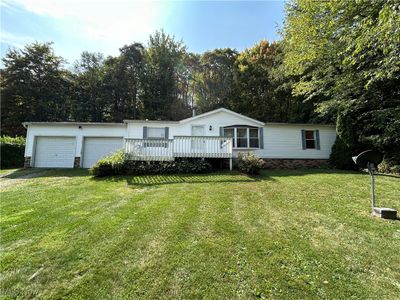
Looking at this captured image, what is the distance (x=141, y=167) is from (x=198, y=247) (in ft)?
23.3

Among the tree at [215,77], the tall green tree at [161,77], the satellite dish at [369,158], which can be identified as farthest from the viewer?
the tree at [215,77]

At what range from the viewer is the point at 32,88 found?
21391 millimetres

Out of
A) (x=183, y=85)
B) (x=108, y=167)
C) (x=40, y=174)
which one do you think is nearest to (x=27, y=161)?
(x=40, y=174)

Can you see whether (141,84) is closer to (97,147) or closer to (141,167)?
(97,147)

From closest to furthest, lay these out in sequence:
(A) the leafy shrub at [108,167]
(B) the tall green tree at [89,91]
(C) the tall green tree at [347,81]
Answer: (A) the leafy shrub at [108,167]
(C) the tall green tree at [347,81]
(B) the tall green tree at [89,91]

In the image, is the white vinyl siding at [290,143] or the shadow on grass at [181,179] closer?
the shadow on grass at [181,179]

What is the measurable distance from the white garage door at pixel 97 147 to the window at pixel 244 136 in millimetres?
6880

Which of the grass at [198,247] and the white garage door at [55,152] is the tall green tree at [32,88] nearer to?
the white garage door at [55,152]

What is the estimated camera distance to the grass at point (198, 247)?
8.07ft

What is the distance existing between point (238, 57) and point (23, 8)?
20640 millimetres

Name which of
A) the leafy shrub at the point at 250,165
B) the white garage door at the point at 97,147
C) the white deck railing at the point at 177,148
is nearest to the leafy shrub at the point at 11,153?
the white garage door at the point at 97,147

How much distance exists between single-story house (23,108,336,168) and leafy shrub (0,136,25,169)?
219cm

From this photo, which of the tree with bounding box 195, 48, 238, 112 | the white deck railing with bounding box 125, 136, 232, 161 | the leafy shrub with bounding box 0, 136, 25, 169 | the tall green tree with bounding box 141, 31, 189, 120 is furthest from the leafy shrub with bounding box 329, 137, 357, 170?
the leafy shrub with bounding box 0, 136, 25, 169

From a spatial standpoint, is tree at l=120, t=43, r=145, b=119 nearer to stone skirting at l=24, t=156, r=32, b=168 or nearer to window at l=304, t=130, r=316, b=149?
stone skirting at l=24, t=156, r=32, b=168
